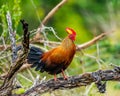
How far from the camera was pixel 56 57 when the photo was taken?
235 inches

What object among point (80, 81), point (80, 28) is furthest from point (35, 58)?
point (80, 28)

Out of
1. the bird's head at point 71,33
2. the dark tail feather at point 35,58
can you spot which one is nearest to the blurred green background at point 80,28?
the dark tail feather at point 35,58

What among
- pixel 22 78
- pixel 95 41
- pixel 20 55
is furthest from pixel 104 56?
pixel 20 55

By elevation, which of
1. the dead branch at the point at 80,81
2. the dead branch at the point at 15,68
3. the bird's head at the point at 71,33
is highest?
the bird's head at the point at 71,33

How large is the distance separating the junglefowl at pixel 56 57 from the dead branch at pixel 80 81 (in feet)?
0.23

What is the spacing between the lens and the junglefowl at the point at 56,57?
588 cm

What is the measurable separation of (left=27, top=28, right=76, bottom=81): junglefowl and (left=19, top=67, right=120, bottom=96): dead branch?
0.07 m

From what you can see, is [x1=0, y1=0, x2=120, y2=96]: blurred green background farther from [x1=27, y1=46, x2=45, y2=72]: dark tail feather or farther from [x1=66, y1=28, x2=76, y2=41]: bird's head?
[x1=66, y1=28, x2=76, y2=41]: bird's head

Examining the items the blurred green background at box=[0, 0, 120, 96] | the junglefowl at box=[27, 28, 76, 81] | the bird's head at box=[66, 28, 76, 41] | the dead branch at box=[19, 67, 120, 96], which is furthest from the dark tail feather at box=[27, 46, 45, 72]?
the bird's head at box=[66, 28, 76, 41]

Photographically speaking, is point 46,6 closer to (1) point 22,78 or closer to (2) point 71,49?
(1) point 22,78

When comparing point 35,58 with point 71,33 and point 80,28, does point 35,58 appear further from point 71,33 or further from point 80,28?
point 80,28

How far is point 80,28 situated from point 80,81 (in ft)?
39.3

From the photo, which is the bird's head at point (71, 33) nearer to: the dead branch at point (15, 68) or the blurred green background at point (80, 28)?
the dead branch at point (15, 68)

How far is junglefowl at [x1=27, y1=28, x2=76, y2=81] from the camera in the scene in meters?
5.88
